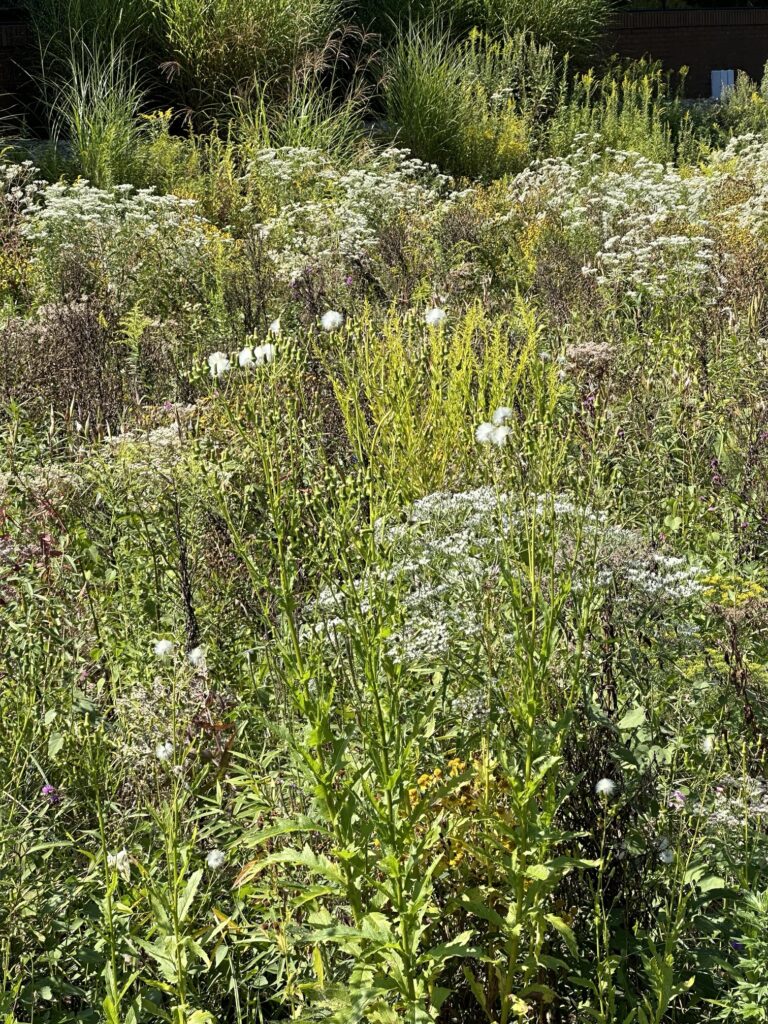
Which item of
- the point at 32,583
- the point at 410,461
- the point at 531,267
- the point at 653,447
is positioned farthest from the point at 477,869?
the point at 531,267

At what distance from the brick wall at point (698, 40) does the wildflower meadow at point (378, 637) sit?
1522 centimetres

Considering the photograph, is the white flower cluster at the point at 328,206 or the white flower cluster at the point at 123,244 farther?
the white flower cluster at the point at 328,206

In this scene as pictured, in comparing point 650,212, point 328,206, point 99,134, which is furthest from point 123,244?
point 650,212

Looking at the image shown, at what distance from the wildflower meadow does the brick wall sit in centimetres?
1522

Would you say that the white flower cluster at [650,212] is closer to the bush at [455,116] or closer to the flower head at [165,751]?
the bush at [455,116]

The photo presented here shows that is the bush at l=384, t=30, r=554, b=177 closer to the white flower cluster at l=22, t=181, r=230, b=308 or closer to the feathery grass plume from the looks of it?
the feathery grass plume

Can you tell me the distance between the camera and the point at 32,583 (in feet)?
11.1

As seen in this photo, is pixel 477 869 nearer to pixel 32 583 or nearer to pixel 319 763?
pixel 319 763

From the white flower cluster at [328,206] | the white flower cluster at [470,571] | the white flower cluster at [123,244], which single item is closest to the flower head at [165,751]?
the white flower cluster at [470,571]

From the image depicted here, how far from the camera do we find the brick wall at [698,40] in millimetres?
21250

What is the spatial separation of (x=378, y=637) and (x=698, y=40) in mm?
23002

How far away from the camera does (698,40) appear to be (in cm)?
2217

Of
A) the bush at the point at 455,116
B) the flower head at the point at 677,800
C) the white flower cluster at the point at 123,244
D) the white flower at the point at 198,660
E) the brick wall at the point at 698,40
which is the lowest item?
the brick wall at the point at 698,40

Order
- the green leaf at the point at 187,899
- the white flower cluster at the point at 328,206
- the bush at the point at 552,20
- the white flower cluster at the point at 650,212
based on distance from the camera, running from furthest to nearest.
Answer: the bush at the point at 552,20, the white flower cluster at the point at 328,206, the white flower cluster at the point at 650,212, the green leaf at the point at 187,899
